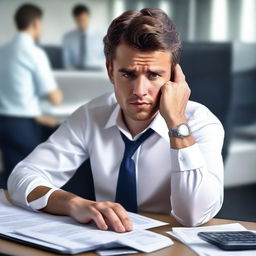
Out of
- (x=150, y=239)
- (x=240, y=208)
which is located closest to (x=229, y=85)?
(x=150, y=239)

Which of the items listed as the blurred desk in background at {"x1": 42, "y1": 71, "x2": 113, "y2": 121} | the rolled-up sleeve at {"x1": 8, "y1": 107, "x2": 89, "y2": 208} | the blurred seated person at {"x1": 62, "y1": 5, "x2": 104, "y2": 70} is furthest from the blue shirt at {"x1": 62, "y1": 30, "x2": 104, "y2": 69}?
the rolled-up sleeve at {"x1": 8, "y1": 107, "x2": 89, "y2": 208}

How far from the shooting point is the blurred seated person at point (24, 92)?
12.7 feet

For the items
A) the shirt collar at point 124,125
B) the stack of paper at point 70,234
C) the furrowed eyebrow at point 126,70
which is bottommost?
the stack of paper at point 70,234

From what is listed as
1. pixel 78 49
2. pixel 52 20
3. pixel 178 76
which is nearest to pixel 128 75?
pixel 178 76

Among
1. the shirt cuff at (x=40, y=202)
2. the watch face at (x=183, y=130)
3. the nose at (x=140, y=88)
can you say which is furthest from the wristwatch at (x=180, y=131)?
the shirt cuff at (x=40, y=202)

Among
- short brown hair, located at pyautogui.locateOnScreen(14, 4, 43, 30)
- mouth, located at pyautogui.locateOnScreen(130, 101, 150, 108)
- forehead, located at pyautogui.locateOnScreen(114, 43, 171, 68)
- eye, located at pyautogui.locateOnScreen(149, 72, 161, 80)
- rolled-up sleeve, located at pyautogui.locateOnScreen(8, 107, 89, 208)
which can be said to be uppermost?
short brown hair, located at pyautogui.locateOnScreen(14, 4, 43, 30)

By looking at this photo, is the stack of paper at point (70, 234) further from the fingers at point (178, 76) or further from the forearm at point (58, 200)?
the fingers at point (178, 76)

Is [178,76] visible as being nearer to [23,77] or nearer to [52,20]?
[23,77]

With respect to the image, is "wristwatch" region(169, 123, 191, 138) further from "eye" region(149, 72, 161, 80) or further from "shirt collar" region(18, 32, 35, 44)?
"shirt collar" region(18, 32, 35, 44)

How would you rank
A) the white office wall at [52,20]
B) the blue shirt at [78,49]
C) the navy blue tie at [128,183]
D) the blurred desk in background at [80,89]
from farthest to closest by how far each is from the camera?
1. the white office wall at [52,20]
2. the blue shirt at [78,49]
3. the blurred desk in background at [80,89]
4. the navy blue tie at [128,183]

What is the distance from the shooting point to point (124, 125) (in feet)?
5.72

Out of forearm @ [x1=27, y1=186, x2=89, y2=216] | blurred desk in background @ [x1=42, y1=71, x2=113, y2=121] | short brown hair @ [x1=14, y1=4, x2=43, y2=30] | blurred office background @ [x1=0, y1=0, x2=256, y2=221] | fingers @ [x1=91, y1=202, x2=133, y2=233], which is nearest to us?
fingers @ [x1=91, y1=202, x2=133, y2=233]

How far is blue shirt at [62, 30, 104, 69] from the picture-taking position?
6606 mm

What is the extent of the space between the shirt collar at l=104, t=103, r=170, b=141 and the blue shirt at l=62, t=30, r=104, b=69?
467 centimetres
